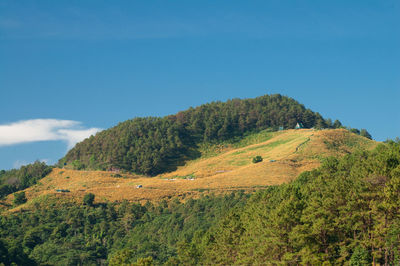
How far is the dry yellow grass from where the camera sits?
472ft

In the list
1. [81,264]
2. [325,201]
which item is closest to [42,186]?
[81,264]

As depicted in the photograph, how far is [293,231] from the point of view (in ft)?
178

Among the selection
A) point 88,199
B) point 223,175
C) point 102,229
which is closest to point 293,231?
point 102,229

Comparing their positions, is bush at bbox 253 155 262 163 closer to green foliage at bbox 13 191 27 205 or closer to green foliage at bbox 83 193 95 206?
green foliage at bbox 83 193 95 206

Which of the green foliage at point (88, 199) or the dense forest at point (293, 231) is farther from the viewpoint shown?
the green foliage at point (88, 199)

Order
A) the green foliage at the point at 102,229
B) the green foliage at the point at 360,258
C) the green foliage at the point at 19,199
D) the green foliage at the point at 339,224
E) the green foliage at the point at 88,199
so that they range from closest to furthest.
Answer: the green foliage at the point at 339,224 < the green foliage at the point at 360,258 < the green foliage at the point at 102,229 < the green foliage at the point at 88,199 < the green foliage at the point at 19,199

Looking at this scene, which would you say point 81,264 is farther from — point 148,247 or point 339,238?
point 339,238

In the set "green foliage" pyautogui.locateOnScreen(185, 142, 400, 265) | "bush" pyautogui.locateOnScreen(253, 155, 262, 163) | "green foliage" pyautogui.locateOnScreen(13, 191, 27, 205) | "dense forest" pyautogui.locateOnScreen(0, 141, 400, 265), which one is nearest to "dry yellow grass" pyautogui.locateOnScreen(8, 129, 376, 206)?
"green foliage" pyautogui.locateOnScreen(13, 191, 27, 205)

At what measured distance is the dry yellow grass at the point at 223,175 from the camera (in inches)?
5664

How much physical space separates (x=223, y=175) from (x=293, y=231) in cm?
10357

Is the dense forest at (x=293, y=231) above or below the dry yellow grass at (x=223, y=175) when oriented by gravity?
below

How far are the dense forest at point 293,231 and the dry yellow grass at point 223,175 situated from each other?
26.7 meters

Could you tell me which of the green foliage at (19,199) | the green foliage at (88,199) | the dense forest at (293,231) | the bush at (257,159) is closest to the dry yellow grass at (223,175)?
the green foliage at (19,199)

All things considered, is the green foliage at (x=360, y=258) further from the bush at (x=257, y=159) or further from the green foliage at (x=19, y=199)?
the green foliage at (x=19, y=199)
